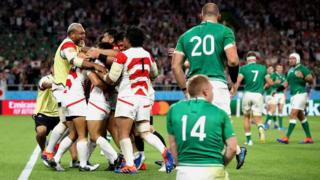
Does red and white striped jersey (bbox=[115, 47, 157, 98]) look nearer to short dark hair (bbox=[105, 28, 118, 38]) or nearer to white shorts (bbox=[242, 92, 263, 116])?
short dark hair (bbox=[105, 28, 118, 38])

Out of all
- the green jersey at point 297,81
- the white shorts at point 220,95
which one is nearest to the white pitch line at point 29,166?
the white shorts at point 220,95

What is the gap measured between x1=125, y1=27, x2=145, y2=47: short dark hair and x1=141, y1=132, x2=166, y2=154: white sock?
1386mm

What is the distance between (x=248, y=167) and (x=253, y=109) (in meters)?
6.08

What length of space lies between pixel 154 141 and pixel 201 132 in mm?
4250

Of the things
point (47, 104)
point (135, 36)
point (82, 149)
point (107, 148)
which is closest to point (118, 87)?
point (135, 36)

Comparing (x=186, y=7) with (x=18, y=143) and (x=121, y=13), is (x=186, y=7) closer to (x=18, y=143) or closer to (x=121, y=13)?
(x=121, y=13)

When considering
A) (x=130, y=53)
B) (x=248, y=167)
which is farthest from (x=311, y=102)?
(x=130, y=53)

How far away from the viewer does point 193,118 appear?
618 centimetres

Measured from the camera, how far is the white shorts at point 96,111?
34.9ft

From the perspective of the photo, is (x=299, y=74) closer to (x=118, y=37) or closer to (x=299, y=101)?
(x=299, y=101)

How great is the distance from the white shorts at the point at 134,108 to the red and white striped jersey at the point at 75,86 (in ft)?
2.58

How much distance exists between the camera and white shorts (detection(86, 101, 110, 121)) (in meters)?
10.6

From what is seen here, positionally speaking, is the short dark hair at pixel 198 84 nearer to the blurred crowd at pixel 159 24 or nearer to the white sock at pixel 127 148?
the white sock at pixel 127 148

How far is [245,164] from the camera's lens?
12336 millimetres
